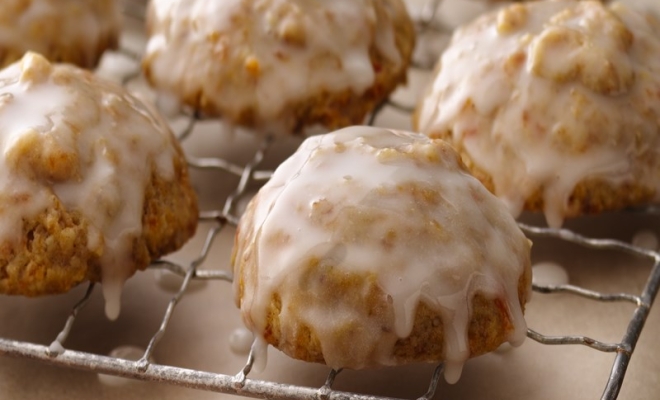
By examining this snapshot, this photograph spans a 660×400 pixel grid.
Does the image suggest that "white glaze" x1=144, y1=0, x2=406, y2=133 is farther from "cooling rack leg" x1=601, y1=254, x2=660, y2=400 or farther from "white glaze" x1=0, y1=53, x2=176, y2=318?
"cooling rack leg" x1=601, y1=254, x2=660, y2=400

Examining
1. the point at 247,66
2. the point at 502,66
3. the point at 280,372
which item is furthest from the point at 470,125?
the point at 280,372

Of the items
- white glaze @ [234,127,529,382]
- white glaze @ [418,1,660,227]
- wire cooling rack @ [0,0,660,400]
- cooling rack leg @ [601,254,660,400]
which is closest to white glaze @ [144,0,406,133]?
wire cooling rack @ [0,0,660,400]

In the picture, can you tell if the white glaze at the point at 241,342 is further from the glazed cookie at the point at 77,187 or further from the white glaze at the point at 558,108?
the white glaze at the point at 558,108

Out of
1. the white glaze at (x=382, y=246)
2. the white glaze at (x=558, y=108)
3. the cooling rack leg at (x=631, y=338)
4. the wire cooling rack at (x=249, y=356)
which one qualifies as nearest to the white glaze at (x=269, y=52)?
the wire cooling rack at (x=249, y=356)

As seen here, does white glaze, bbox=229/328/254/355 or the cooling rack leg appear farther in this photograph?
white glaze, bbox=229/328/254/355

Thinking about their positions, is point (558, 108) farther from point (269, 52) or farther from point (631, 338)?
point (269, 52)

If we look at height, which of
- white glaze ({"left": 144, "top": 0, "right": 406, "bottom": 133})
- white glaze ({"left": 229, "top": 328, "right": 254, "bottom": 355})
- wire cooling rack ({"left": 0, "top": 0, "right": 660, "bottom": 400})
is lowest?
white glaze ({"left": 229, "top": 328, "right": 254, "bottom": 355})
